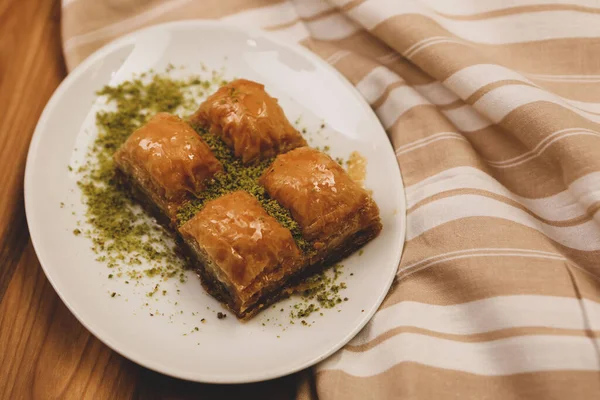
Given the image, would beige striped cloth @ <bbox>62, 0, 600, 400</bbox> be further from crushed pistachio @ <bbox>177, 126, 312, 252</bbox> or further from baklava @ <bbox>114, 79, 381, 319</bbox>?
crushed pistachio @ <bbox>177, 126, 312, 252</bbox>

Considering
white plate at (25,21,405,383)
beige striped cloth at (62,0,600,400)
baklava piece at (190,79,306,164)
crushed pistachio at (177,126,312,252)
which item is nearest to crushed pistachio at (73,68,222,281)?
white plate at (25,21,405,383)

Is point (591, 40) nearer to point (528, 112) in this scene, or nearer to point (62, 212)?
point (528, 112)

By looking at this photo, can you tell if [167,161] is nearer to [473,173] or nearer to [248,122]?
[248,122]

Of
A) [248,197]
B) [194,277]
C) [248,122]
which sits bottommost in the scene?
[194,277]

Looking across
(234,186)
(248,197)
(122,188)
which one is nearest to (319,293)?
(248,197)

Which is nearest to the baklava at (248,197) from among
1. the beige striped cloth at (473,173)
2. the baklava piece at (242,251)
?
the baklava piece at (242,251)
